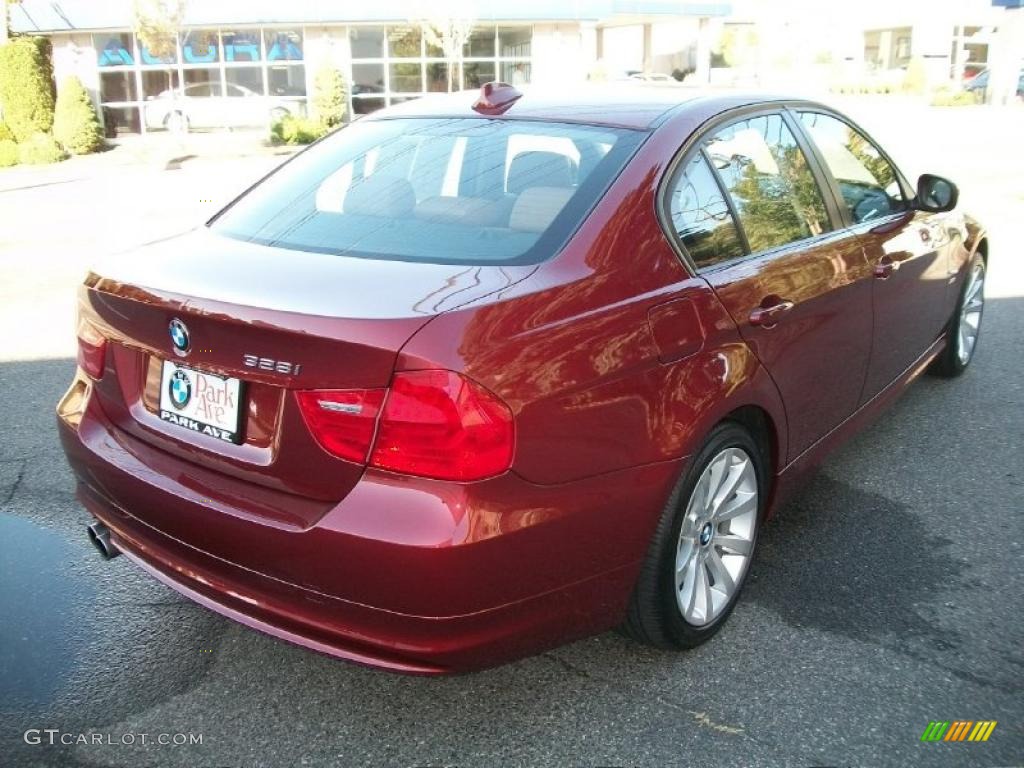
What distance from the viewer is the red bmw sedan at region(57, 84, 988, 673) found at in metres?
2.29

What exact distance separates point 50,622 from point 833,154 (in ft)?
10.9

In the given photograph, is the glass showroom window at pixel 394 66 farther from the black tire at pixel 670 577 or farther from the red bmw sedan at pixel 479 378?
the black tire at pixel 670 577

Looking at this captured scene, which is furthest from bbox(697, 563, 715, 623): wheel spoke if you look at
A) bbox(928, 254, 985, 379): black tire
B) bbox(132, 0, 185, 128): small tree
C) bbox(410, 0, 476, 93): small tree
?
bbox(410, 0, 476, 93): small tree

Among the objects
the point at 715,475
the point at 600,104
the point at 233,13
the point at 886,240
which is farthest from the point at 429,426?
the point at 233,13

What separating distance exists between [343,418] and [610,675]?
122 centimetres

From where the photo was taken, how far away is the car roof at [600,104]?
10.6 ft

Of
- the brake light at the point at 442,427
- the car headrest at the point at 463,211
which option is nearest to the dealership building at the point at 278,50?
the car headrest at the point at 463,211

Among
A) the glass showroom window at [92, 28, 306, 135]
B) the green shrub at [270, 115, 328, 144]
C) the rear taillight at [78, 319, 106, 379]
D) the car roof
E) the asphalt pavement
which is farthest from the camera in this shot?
the glass showroom window at [92, 28, 306, 135]

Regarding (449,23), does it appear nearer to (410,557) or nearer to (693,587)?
(693,587)

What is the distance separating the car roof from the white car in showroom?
25288 mm

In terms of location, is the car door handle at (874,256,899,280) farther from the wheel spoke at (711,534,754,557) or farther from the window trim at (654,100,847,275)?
the wheel spoke at (711,534,754,557)

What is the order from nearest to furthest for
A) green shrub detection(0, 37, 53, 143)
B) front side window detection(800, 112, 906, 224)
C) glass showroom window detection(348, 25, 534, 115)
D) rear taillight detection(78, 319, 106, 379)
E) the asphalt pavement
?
the asphalt pavement
rear taillight detection(78, 319, 106, 379)
front side window detection(800, 112, 906, 224)
green shrub detection(0, 37, 53, 143)
glass showroom window detection(348, 25, 534, 115)

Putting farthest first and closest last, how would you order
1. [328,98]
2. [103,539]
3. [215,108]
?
[215,108] < [328,98] < [103,539]

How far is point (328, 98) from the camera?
25.7m
